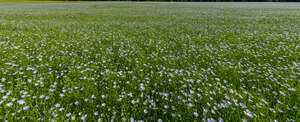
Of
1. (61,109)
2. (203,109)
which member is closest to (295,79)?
(203,109)

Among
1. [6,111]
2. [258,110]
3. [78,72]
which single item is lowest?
[258,110]

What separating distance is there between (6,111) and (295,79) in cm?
761

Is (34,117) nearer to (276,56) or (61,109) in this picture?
(61,109)

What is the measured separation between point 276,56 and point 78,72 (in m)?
8.33

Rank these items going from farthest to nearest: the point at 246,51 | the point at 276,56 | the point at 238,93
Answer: the point at 246,51
the point at 276,56
the point at 238,93

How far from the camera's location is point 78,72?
427 cm

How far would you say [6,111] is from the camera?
2.62m

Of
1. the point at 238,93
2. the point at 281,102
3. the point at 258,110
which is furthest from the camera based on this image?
the point at 238,93

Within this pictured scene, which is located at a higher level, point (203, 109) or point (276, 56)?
point (276, 56)

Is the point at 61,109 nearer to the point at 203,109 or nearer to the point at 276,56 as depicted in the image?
the point at 203,109

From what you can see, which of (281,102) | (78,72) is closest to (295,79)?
(281,102)

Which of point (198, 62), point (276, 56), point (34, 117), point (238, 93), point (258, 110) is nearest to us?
point (34, 117)

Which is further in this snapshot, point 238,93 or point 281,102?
point 238,93

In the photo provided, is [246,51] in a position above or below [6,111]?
above
